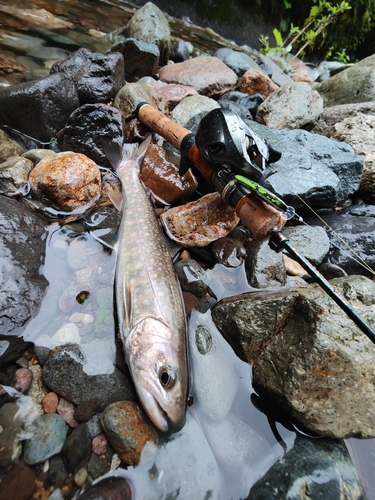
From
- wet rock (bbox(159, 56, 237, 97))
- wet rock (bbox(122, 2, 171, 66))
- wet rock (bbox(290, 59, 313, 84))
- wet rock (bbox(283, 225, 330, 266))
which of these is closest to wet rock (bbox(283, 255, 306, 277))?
wet rock (bbox(283, 225, 330, 266))

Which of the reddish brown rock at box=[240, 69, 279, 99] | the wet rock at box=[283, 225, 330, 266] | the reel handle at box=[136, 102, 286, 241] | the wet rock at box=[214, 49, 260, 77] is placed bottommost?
the wet rock at box=[283, 225, 330, 266]

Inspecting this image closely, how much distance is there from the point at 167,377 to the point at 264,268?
1544 mm

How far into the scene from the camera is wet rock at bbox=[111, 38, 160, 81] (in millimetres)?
6008

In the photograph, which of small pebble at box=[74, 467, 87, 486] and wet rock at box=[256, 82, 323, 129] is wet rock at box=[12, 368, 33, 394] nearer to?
small pebble at box=[74, 467, 87, 486]

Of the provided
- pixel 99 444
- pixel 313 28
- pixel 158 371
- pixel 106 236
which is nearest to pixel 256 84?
pixel 106 236

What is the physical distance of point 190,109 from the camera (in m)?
4.70

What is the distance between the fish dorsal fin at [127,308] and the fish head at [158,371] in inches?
3.6

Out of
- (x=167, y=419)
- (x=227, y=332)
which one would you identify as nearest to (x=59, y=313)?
(x=167, y=419)

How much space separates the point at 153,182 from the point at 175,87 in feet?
8.54

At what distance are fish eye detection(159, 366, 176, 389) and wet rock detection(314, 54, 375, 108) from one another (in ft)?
22.1

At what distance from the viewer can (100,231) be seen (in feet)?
11.6

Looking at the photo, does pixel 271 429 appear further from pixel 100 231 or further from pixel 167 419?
pixel 100 231

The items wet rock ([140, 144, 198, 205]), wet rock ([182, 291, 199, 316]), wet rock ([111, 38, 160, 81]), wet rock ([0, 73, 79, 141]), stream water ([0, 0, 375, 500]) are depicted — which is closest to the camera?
stream water ([0, 0, 375, 500])

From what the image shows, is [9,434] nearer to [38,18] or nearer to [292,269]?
[292,269]
